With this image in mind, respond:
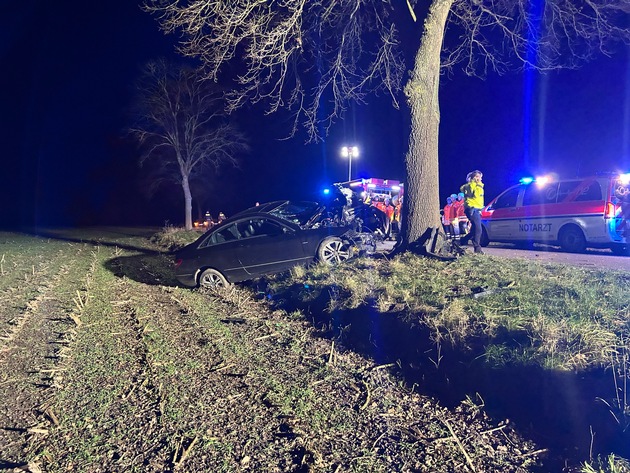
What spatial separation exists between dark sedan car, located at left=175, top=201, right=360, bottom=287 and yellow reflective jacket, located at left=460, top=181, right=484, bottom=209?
9.08 feet

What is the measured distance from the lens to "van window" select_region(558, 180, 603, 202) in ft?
34.7

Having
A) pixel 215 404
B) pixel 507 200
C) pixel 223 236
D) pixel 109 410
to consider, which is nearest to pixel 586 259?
pixel 507 200

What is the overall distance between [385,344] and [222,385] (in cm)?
199

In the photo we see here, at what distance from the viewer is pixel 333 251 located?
9203mm

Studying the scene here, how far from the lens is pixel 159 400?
4137 mm

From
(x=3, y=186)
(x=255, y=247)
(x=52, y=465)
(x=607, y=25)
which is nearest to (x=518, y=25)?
(x=607, y=25)

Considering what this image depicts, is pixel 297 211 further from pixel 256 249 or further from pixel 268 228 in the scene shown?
pixel 256 249

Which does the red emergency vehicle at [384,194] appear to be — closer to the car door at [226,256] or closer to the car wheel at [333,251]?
the car wheel at [333,251]

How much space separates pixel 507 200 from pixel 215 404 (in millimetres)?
11192

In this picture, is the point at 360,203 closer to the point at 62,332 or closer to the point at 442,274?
the point at 442,274

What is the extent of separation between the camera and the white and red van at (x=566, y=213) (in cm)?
1019

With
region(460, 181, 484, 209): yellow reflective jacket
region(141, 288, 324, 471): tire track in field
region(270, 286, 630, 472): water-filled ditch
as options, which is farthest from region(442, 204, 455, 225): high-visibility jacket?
region(270, 286, 630, 472): water-filled ditch

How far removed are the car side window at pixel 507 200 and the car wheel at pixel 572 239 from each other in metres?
1.74

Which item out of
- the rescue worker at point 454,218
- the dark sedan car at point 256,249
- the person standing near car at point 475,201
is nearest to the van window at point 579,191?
the person standing near car at point 475,201
